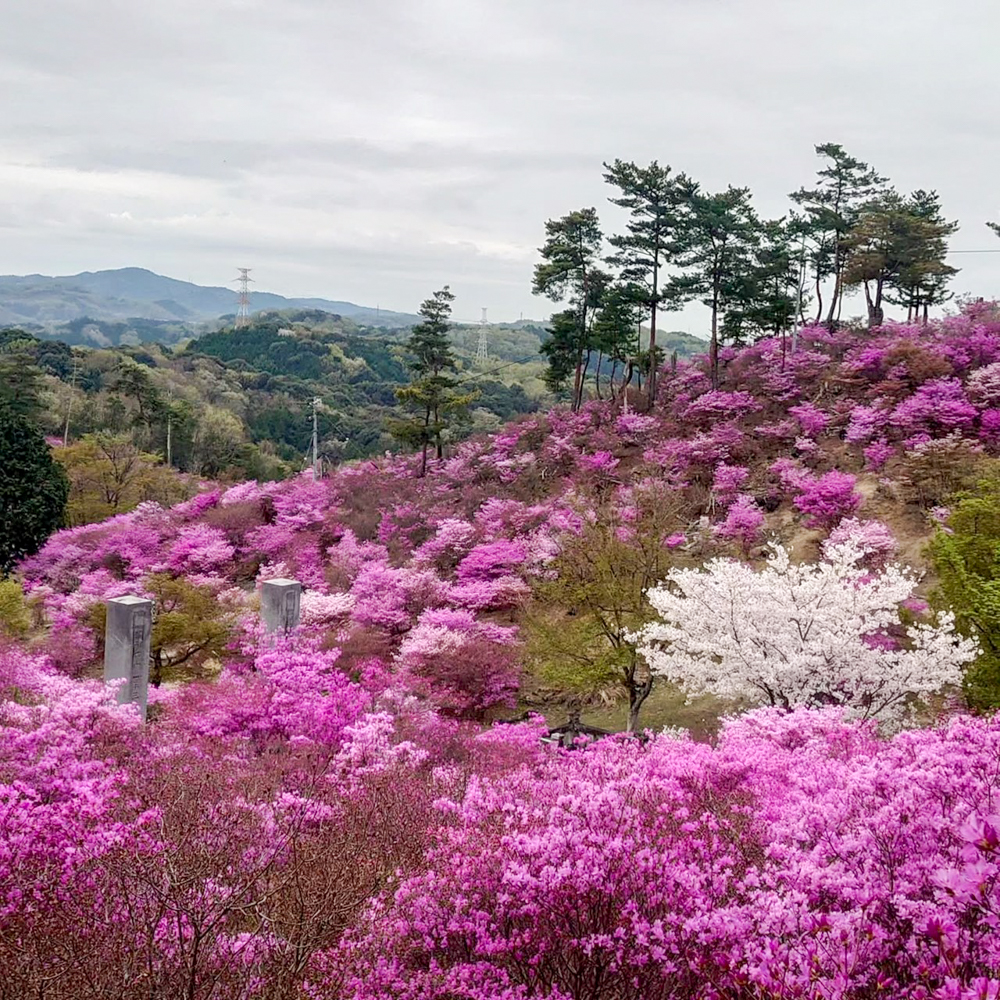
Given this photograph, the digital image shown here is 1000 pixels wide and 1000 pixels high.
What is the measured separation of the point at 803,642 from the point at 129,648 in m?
9.43

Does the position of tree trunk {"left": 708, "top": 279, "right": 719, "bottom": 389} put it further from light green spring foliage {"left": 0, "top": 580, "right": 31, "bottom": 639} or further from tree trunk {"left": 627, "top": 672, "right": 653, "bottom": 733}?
light green spring foliage {"left": 0, "top": 580, "right": 31, "bottom": 639}

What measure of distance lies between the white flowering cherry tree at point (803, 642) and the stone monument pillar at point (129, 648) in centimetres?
737

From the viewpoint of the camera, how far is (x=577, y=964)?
4.16 metres

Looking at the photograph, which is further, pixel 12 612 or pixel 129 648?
pixel 12 612

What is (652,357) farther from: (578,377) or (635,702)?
(635,702)

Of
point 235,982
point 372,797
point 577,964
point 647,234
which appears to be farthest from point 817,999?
point 647,234

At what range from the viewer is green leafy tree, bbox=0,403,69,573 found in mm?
A: 23766

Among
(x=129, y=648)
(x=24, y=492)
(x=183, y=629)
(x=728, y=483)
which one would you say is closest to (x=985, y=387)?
(x=728, y=483)

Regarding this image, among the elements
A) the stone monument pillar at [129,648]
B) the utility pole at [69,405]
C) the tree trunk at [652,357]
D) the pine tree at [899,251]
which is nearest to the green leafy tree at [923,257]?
the pine tree at [899,251]

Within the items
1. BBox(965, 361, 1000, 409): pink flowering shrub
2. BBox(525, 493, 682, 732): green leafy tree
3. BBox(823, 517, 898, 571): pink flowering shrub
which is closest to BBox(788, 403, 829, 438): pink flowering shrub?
BBox(965, 361, 1000, 409): pink flowering shrub

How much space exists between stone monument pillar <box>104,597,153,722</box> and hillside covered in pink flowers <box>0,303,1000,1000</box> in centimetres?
54

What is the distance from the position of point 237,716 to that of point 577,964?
675cm

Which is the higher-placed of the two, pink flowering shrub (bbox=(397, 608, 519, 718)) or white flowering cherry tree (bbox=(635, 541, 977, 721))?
white flowering cherry tree (bbox=(635, 541, 977, 721))

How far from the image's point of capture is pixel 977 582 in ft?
31.9
